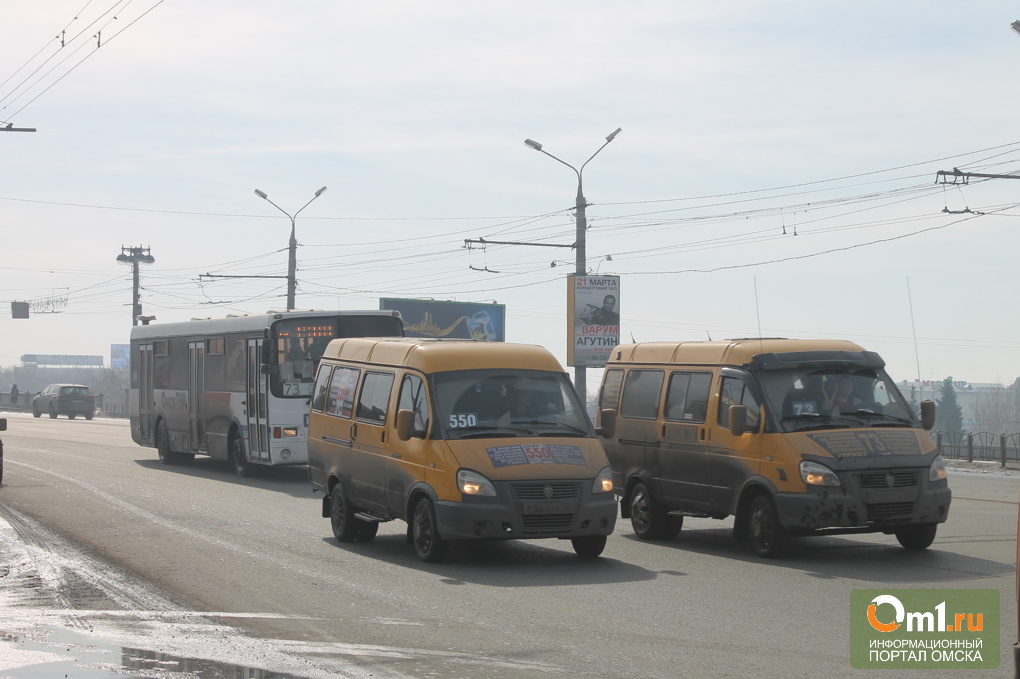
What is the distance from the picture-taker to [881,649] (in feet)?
25.0

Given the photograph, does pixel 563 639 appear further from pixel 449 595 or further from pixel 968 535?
pixel 968 535

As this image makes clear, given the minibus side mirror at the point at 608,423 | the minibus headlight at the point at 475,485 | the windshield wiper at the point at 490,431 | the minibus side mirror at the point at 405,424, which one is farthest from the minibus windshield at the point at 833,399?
the minibus side mirror at the point at 405,424

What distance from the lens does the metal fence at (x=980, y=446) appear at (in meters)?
33.2

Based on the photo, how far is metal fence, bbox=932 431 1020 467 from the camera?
3316 cm

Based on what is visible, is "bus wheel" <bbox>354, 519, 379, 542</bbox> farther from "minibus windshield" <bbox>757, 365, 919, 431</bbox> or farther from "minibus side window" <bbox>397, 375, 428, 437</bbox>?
"minibus windshield" <bbox>757, 365, 919, 431</bbox>

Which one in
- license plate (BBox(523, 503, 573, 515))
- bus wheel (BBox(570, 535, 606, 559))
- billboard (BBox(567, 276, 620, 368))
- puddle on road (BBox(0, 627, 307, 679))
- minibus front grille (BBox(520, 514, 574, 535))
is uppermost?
billboard (BBox(567, 276, 620, 368))

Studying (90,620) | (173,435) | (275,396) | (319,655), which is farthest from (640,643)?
(173,435)

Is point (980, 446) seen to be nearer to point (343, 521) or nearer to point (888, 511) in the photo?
point (888, 511)

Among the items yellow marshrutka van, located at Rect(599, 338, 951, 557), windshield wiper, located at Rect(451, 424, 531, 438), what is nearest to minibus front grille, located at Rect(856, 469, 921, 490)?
yellow marshrutka van, located at Rect(599, 338, 951, 557)

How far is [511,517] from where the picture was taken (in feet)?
37.6

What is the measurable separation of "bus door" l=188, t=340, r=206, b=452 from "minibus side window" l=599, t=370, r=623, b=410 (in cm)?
1191

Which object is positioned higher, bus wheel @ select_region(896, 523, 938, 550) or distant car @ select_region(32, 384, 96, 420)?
distant car @ select_region(32, 384, 96, 420)

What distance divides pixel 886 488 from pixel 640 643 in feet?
15.5

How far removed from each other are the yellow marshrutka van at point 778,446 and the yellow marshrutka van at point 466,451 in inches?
46.7
